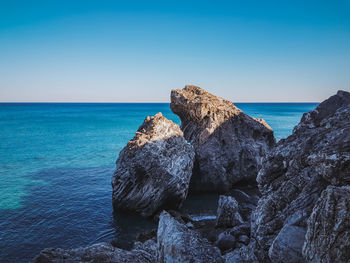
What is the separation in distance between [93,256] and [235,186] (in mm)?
17732

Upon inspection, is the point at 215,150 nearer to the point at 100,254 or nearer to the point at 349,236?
the point at 100,254

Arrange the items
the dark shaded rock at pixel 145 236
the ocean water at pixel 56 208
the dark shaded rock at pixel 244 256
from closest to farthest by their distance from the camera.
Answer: the dark shaded rock at pixel 244 256 → the dark shaded rock at pixel 145 236 → the ocean water at pixel 56 208

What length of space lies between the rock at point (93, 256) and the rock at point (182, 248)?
1.85 meters

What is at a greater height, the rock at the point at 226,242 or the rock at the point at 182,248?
the rock at the point at 182,248

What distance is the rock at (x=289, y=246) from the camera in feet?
19.3

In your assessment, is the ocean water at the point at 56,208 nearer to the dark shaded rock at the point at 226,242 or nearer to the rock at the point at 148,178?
the rock at the point at 148,178

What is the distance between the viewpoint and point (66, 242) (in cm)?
1445

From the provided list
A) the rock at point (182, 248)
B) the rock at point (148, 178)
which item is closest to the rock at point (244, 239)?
the rock at point (182, 248)

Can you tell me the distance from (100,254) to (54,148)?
38.3 m

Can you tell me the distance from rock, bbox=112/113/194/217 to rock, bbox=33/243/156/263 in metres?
7.35

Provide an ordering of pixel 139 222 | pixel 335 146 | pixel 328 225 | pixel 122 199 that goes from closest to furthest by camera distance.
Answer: pixel 328 225 < pixel 335 146 < pixel 139 222 < pixel 122 199

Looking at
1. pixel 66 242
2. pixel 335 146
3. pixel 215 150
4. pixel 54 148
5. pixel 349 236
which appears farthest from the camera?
pixel 54 148

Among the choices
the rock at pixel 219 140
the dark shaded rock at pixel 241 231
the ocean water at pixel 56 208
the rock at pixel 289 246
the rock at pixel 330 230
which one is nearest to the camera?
the rock at pixel 330 230

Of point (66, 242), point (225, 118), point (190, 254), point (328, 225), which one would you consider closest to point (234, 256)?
point (190, 254)
